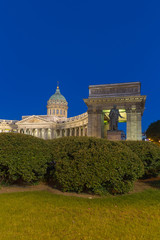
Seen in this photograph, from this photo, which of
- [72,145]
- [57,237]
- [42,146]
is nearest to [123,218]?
[57,237]

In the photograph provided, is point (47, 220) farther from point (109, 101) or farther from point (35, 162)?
point (109, 101)

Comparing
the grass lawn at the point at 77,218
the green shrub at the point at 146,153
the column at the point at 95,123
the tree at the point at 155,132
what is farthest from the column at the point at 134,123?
the grass lawn at the point at 77,218

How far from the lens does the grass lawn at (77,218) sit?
439cm

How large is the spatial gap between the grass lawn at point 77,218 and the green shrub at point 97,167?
0.75m

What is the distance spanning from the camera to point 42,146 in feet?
30.3

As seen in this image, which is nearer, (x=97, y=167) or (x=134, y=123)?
(x=97, y=167)

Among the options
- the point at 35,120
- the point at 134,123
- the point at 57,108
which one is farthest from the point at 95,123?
the point at 57,108

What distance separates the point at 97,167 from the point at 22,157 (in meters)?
3.79

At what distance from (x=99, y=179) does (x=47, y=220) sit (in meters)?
3.20

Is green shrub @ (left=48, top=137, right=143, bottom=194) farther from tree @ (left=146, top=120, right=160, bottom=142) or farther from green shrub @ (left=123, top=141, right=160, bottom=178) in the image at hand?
tree @ (left=146, top=120, right=160, bottom=142)

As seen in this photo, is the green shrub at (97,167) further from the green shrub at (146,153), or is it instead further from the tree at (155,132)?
the tree at (155,132)

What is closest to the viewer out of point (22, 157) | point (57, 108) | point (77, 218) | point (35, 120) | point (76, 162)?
point (77, 218)

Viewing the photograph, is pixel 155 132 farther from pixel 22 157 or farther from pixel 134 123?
pixel 22 157

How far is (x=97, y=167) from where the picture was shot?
7695 millimetres
